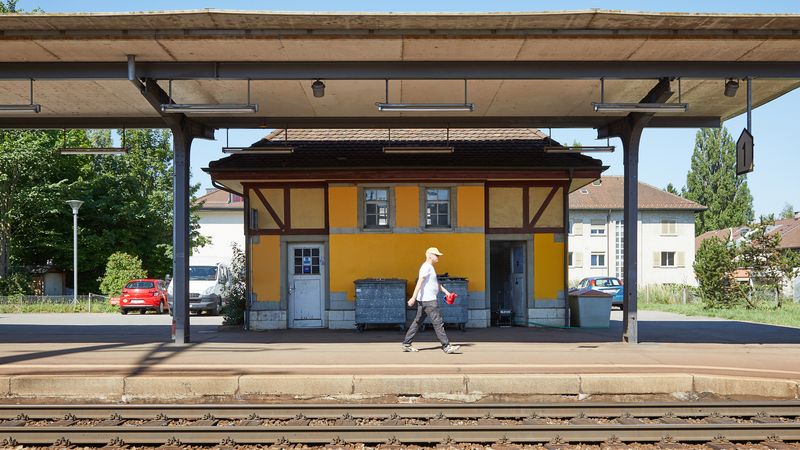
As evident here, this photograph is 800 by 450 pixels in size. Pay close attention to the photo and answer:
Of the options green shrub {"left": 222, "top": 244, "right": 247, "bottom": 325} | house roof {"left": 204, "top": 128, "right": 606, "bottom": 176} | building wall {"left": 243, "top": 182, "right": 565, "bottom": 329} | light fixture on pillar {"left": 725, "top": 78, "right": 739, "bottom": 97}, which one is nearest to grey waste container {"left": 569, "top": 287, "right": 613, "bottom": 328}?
building wall {"left": 243, "top": 182, "right": 565, "bottom": 329}

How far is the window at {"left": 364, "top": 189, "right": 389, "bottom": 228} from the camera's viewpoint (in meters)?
15.8

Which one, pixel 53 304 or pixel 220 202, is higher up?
pixel 220 202

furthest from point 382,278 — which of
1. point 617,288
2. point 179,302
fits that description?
point 617,288

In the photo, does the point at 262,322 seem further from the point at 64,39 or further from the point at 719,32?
the point at 719,32

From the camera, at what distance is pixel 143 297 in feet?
86.9

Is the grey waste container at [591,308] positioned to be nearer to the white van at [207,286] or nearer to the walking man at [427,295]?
the walking man at [427,295]

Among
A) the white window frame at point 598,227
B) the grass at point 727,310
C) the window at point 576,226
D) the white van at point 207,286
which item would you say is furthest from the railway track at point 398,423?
the white window frame at point 598,227

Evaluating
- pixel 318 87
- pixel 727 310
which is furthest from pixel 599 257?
pixel 318 87

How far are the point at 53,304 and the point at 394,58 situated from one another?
23.9 meters

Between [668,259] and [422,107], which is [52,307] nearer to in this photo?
[422,107]

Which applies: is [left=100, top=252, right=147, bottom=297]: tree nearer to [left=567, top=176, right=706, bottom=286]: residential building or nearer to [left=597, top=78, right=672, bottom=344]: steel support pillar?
[left=597, top=78, right=672, bottom=344]: steel support pillar

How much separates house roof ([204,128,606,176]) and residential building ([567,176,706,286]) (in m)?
29.7

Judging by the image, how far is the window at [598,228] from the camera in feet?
A: 152

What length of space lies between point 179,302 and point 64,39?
502 centimetres
